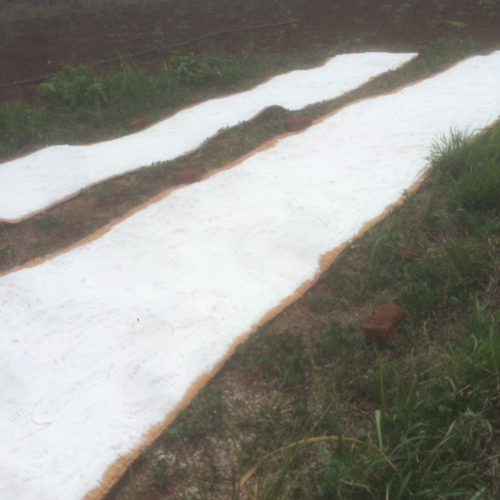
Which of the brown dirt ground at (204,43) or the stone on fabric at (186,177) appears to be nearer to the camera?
the brown dirt ground at (204,43)

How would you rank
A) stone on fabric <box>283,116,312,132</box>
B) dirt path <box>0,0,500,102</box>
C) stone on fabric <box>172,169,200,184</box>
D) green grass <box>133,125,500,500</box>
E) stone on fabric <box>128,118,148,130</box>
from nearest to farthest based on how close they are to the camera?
green grass <box>133,125,500,500</box> < stone on fabric <box>172,169,200,184</box> < stone on fabric <box>283,116,312,132</box> < stone on fabric <box>128,118,148,130</box> < dirt path <box>0,0,500,102</box>

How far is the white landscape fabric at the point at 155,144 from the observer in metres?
2.74

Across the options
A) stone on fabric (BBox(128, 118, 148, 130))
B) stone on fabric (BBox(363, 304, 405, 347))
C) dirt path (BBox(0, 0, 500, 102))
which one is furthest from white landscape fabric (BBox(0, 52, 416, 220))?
stone on fabric (BBox(363, 304, 405, 347))

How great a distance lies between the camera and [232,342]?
70.8 inches

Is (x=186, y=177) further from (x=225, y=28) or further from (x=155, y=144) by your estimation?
(x=225, y=28)

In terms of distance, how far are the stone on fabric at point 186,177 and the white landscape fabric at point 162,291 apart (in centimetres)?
7

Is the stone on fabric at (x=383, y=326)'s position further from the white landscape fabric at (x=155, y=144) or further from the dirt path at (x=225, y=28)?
the dirt path at (x=225, y=28)

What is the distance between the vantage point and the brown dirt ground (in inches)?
73.7

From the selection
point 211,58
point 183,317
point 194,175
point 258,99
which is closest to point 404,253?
point 183,317

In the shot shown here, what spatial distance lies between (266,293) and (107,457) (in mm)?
846

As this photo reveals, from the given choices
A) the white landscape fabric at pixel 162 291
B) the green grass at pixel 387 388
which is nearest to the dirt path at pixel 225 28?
the white landscape fabric at pixel 162 291

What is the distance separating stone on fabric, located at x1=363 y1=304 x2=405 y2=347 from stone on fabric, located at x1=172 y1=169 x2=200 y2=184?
1382 mm

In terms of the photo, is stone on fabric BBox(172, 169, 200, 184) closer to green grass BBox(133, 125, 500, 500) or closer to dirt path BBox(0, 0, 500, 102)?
green grass BBox(133, 125, 500, 500)

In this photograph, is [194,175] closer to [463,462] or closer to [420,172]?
[420,172]
